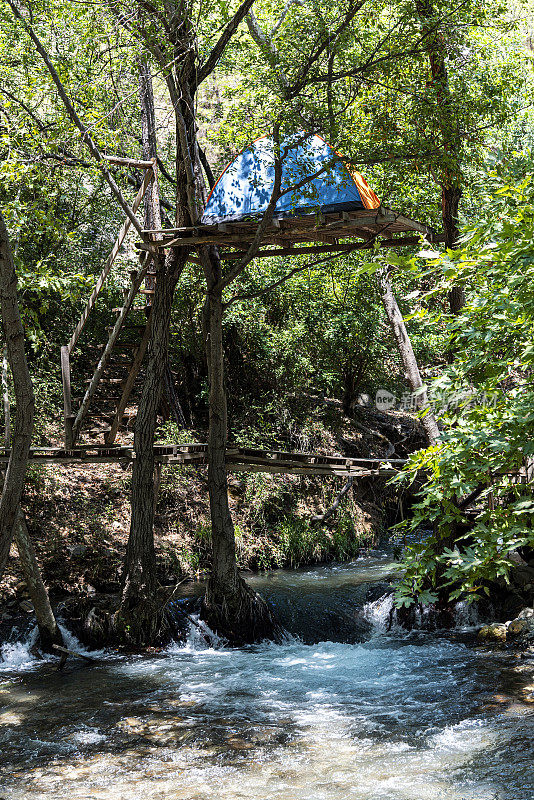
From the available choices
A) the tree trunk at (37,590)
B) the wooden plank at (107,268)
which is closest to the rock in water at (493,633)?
the tree trunk at (37,590)

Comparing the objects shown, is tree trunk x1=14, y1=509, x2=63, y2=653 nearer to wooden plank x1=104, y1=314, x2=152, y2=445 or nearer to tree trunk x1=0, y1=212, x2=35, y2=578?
tree trunk x1=0, y1=212, x2=35, y2=578

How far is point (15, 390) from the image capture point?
4812 millimetres

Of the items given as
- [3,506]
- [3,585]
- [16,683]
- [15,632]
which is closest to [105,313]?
[3,585]

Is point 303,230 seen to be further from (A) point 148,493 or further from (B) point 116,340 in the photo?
(A) point 148,493

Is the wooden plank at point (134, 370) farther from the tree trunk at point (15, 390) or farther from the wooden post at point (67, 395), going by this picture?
the tree trunk at point (15, 390)

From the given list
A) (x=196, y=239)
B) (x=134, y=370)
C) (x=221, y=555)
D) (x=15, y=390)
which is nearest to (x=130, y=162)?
(x=196, y=239)

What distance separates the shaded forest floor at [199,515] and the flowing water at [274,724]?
230 cm

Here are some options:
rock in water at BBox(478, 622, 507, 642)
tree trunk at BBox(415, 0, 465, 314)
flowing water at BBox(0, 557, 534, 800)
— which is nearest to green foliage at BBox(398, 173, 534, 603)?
flowing water at BBox(0, 557, 534, 800)

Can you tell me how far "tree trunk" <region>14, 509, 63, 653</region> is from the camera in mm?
7332

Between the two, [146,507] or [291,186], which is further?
[146,507]

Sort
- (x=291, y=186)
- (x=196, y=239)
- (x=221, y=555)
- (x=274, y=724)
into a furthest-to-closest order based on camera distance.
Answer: (x=221, y=555) < (x=196, y=239) < (x=291, y=186) < (x=274, y=724)

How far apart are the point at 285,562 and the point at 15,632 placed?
535 cm

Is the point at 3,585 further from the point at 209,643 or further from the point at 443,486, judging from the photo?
the point at 443,486

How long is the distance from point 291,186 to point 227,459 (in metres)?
4.07
